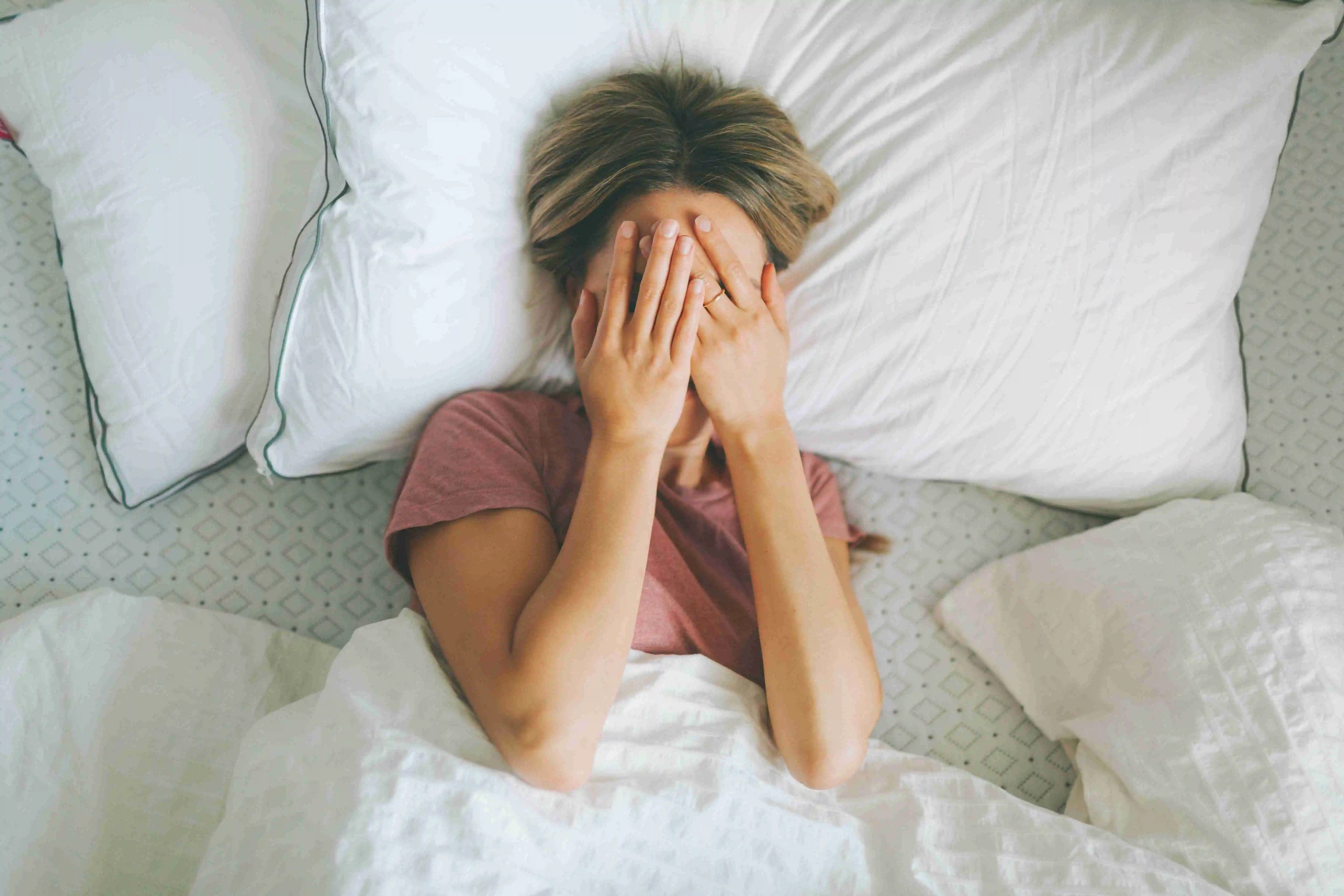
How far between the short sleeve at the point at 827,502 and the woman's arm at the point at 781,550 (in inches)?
2.8

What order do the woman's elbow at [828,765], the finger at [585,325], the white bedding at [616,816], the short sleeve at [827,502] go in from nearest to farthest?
1. the white bedding at [616,816]
2. the woman's elbow at [828,765]
3. the finger at [585,325]
4. the short sleeve at [827,502]

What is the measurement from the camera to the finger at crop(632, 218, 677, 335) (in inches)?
31.8

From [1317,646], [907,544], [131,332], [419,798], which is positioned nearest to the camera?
[419,798]

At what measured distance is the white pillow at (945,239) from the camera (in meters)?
0.87

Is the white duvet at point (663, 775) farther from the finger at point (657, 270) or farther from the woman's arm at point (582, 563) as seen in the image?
the finger at point (657, 270)

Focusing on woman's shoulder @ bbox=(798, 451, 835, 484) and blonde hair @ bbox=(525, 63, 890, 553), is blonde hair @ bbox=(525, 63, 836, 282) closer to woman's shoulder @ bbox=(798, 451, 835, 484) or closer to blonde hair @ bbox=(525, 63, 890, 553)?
blonde hair @ bbox=(525, 63, 890, 553)

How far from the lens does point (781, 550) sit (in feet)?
2.83

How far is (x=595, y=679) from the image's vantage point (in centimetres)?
74

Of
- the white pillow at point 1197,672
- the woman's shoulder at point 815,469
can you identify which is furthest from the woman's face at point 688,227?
the white pillow at point 1197,672

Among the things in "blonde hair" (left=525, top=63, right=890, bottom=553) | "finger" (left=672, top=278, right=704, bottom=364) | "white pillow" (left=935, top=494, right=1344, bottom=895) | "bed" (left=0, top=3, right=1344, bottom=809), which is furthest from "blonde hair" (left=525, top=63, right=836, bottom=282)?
"white pillow" (left=935, top=494, right=1344, bottom=895)

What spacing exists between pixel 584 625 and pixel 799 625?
0.22 metres

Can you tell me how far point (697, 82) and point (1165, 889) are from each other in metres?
0.88

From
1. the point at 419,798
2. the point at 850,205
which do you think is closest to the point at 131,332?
the point at 419,798

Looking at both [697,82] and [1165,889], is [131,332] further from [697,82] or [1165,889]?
[1165,889]
